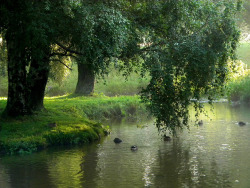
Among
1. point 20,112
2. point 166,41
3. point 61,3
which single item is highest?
point 61,3

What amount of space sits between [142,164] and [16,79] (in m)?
7.81

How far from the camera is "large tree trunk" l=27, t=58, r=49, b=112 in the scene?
72.8ft

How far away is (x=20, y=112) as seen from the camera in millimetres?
21688

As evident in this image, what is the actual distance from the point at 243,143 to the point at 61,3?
1042 centimetres

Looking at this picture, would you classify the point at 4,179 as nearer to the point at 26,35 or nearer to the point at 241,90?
the point at 26,35

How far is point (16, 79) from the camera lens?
68.7ft

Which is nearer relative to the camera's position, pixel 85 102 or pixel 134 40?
pixel 134 40

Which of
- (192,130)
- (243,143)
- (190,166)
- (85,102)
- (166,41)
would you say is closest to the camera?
(190,166)

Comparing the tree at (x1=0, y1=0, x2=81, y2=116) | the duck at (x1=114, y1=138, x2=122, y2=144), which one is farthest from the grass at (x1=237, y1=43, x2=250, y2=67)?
the tree at (x1=0, y1=0, x2=81, y2=116)

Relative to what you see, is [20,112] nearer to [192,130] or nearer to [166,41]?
[166,41]

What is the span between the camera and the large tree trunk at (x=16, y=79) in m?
20.3

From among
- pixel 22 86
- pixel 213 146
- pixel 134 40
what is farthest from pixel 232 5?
pixel 22 86

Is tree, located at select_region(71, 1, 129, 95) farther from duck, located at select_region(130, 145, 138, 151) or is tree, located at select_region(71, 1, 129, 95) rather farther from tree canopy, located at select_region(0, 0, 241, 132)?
duck, located at select_region(130, 145, 138, 151)

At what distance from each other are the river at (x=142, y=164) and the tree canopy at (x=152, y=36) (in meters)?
1.92
